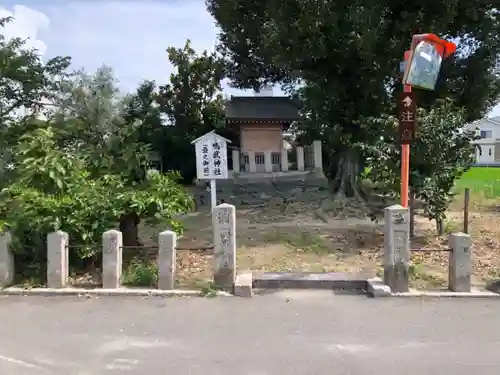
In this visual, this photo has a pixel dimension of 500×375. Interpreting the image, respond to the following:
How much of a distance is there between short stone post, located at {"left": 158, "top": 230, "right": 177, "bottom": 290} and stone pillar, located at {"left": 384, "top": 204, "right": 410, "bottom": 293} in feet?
10.1

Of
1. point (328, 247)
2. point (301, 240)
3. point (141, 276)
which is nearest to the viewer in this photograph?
point (141, 276)

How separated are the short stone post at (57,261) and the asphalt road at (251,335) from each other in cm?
44

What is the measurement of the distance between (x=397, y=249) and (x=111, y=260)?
4.13 metres

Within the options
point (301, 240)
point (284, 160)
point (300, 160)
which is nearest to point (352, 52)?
point (301, 240)

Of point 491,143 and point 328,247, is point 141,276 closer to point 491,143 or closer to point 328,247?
point 328,247

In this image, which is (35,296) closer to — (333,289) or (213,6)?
(333,289)

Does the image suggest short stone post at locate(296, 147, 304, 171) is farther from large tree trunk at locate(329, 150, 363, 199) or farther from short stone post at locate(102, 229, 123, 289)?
short stone post at locate(102, 229, 123, 289)

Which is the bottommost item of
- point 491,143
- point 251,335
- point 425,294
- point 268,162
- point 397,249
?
point 251,335

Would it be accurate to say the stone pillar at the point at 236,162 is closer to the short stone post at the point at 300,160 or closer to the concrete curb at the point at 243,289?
the short stone post at the point at 300,160

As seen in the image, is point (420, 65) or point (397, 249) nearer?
point (397, 249)

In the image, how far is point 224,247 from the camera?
23.4 ft

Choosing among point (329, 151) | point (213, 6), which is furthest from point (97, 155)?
point (329, 151)

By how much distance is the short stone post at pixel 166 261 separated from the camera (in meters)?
6.99

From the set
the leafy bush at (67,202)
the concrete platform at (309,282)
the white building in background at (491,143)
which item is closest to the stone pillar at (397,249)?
the concrete platform at (309,282)
